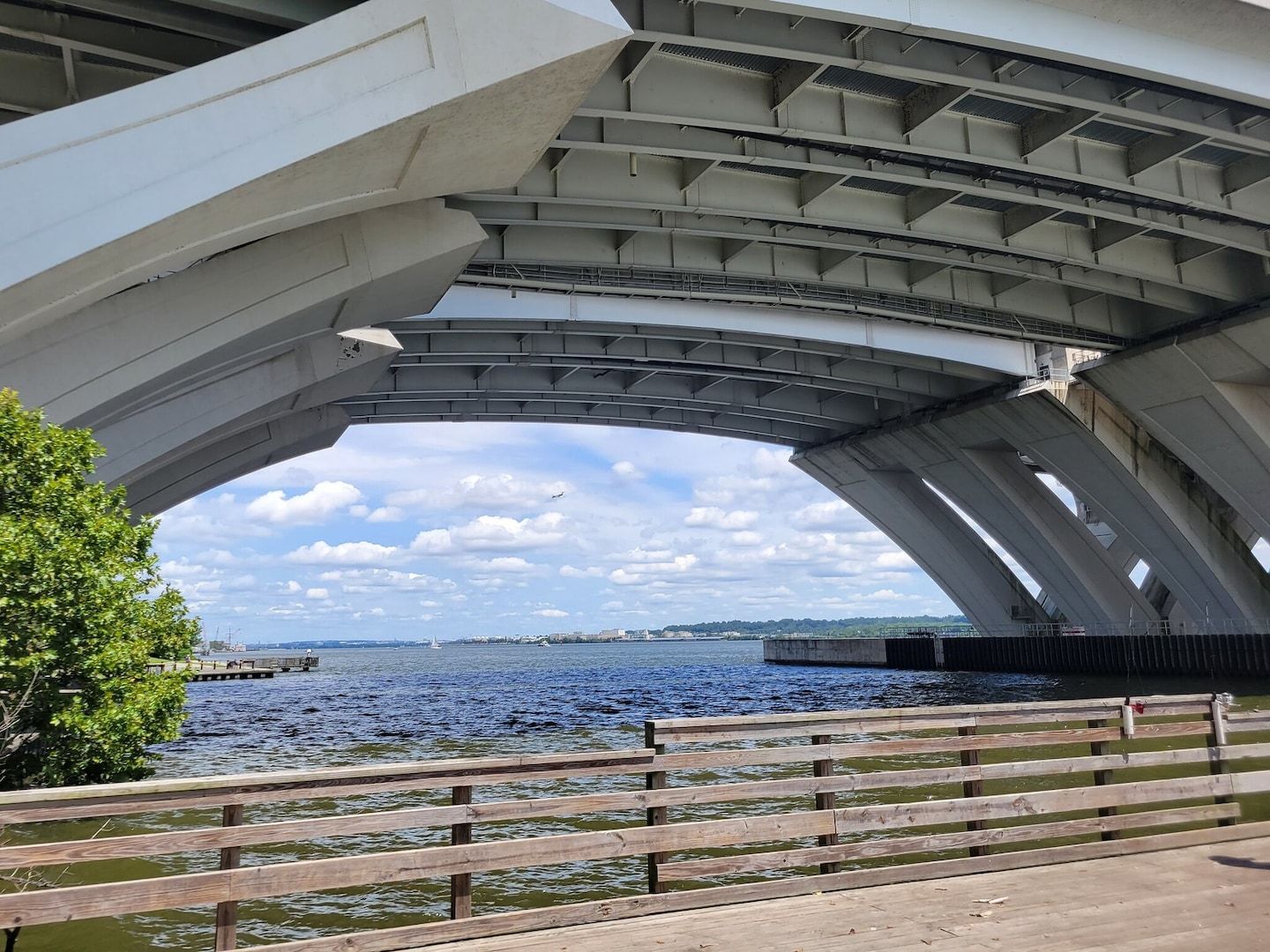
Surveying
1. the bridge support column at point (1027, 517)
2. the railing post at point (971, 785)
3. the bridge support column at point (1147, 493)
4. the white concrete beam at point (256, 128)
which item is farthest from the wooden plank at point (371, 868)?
the bridge support column at point (1027, 517)

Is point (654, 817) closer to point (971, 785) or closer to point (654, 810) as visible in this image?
point (654, 810)

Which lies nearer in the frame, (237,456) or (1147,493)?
(237,456)

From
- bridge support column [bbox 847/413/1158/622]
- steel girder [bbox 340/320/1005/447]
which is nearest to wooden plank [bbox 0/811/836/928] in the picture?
steel girder [bbox 340/320/1005/447]

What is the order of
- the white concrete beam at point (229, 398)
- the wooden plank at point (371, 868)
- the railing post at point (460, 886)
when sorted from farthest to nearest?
the white concrete beam at point (229, 398) → the railing post at point (460, 886) → the wooden plank at point (371, 868)

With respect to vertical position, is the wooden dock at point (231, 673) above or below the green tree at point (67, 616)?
below

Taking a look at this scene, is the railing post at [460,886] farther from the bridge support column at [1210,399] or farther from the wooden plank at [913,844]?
the bridge support column at [1210,399]

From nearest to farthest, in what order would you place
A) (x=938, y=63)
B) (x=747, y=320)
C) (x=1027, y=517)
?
(x=938, y=63) < (x=747, y=320) < (x=1027, y=517)

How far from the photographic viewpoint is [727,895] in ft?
19.5

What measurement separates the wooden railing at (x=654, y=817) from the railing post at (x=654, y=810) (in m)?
0.01

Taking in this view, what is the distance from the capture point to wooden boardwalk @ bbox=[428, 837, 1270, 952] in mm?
5074

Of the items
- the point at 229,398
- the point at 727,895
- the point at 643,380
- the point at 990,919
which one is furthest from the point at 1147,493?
the point at 727,895

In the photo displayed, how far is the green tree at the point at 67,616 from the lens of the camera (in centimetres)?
1254

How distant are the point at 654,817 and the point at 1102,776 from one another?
396 centimetres

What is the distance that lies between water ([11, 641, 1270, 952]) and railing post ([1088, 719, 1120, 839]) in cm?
466
